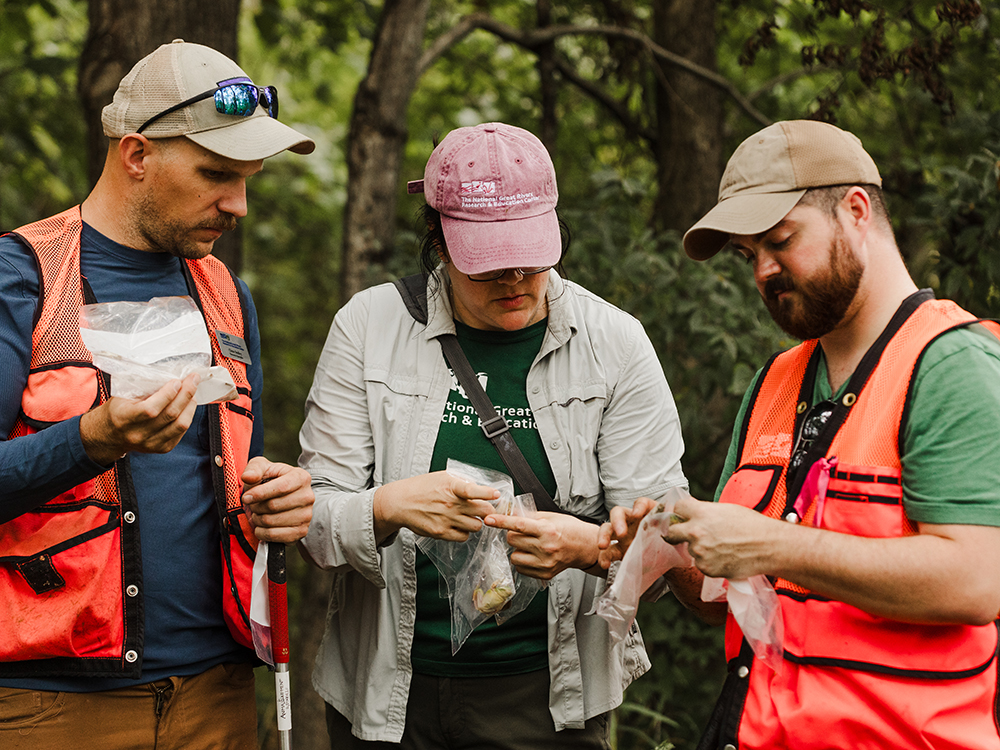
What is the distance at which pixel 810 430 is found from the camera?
188cm

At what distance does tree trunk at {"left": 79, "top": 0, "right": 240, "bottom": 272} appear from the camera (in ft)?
10.9

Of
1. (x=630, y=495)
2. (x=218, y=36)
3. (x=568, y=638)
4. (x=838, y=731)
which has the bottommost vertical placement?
(x=568, y=638)

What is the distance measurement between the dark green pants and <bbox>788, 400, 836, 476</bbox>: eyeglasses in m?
0.94

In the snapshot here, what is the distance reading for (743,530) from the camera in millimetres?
1712

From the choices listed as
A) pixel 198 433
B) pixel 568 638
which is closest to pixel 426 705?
pixel 568 638

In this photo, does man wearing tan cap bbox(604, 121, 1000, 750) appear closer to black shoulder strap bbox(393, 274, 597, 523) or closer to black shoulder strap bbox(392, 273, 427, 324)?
black shoulder strap bbox(393, 274, 597, 523)

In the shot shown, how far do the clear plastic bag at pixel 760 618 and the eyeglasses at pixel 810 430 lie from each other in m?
0.26

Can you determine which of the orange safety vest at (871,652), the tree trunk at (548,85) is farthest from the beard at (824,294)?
the tree trunk at (548,85)

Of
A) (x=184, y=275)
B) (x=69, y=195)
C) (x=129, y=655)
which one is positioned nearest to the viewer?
(x=129, y=655)

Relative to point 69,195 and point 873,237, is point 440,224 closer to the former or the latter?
point 873,237

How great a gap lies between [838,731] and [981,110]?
338cm

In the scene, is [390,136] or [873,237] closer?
[873,237]

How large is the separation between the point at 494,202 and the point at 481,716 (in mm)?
1313

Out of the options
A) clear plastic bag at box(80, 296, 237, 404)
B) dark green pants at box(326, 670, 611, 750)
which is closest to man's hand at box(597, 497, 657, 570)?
dark green pants at box(326, 670, 611, 750)
